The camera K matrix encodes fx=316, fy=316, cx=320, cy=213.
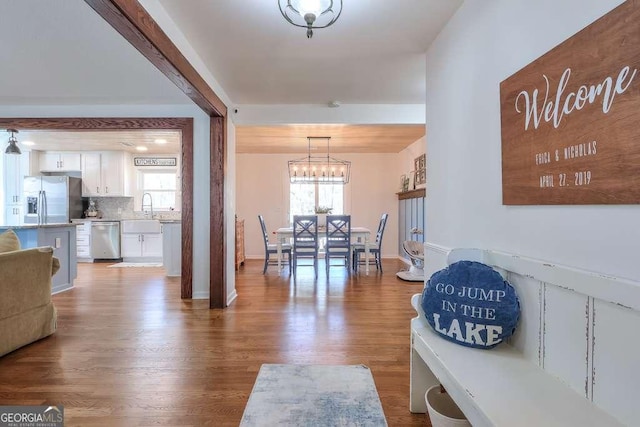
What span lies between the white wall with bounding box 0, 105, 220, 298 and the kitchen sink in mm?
2842

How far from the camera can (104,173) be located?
20.9 feet

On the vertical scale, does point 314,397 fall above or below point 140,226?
below

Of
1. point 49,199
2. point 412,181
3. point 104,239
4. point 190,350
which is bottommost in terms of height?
point 190,350

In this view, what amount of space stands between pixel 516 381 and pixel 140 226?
6.66 metres

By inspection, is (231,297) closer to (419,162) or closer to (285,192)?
(285,192)

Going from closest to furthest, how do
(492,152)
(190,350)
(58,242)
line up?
1. (492,152)
2. (190,350)
3. (58,242)

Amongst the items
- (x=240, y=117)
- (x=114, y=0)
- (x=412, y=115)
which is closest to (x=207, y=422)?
(x=114, y=0)

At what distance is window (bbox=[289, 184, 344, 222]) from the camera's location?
6.93m

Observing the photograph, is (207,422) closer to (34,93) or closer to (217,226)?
(217,226)

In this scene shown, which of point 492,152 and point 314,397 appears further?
point 314,397

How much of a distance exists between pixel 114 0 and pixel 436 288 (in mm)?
1959

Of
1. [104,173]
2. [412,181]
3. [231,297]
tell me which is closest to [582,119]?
[231,297]

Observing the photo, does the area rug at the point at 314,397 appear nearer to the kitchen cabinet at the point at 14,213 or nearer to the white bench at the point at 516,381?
the white bench at the point at 516,381

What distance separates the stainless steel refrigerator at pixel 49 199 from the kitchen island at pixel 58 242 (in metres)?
2.37
